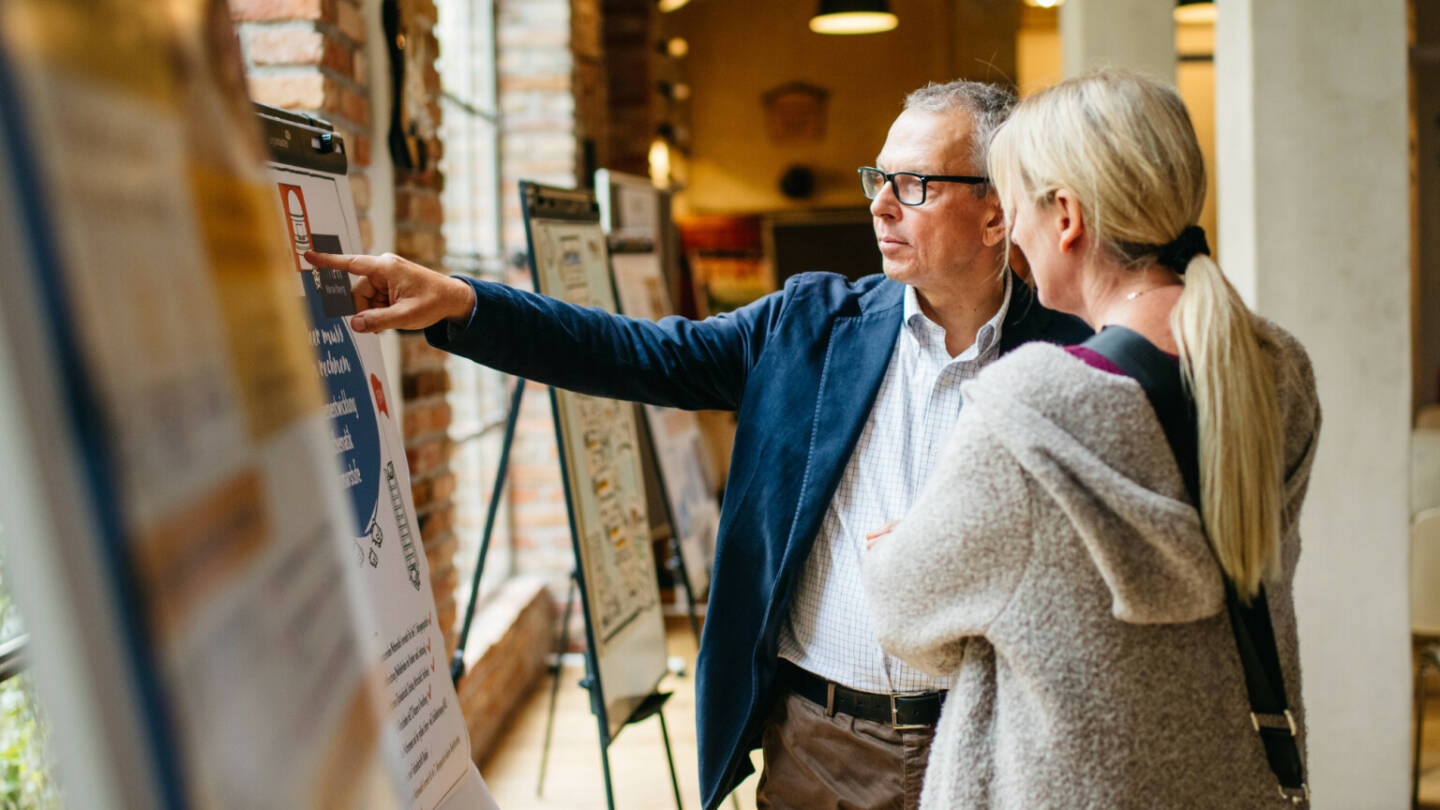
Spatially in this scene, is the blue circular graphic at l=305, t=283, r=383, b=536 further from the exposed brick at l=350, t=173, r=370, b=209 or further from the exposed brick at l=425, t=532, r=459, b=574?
the exposed brick at l=425, t=532, r=459, b=574

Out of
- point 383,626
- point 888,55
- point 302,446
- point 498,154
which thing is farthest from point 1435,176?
point 302,446

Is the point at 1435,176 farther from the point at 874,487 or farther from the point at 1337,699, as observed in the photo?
the point at 874,487

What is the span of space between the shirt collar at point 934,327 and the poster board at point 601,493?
Answer: 34.6 inches

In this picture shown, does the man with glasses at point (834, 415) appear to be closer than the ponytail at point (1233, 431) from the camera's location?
No

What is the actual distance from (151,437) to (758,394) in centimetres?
142

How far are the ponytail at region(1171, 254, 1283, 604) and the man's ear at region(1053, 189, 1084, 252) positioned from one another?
0.12 metres

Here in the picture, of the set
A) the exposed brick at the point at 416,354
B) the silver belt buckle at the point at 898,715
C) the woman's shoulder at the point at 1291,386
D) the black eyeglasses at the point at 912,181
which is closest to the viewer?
the woman's shoulder at the point at 1291,386

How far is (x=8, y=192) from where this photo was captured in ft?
0.55

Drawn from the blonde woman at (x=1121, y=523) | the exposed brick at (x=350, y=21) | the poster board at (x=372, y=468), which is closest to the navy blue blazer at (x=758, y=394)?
the poster board at (x=372, y=468)

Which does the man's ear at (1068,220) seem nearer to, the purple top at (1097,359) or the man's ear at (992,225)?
the purple top at (1097,359)

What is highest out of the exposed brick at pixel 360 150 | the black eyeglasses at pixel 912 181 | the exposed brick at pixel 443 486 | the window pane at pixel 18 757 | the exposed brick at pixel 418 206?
the exposed brick at pixel 360 150

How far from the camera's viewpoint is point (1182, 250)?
1064mm

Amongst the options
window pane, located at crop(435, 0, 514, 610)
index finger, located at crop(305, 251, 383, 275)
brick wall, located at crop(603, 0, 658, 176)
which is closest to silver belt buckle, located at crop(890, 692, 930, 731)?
index finger, located at crop(305, 251, 383, 275)

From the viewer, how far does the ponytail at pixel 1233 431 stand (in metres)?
0.97
